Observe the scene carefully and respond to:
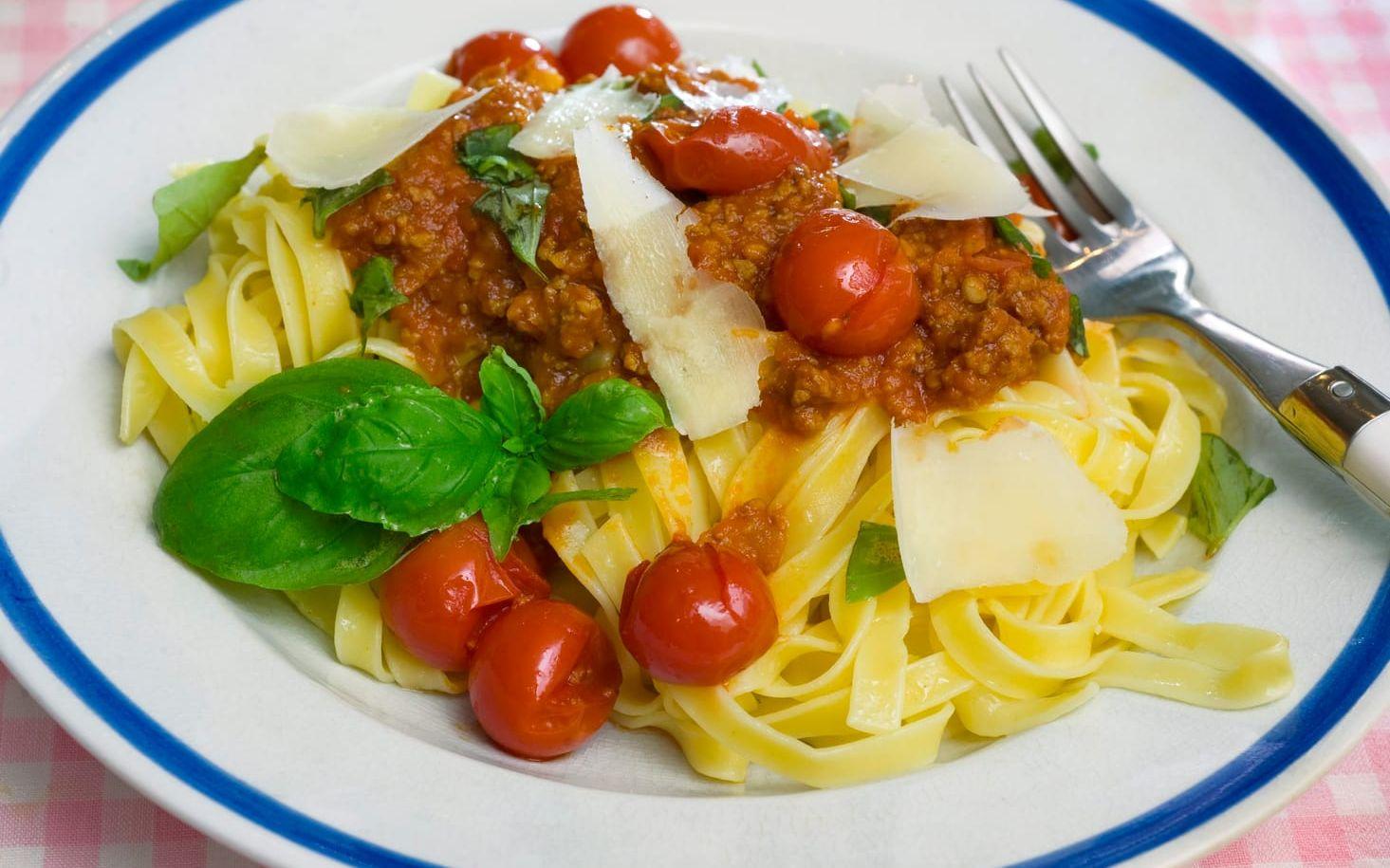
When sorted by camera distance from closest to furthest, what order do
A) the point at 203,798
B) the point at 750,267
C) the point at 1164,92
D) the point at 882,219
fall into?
the point at 203,798
the point at 750,267
the point at 882,219
the point at 1164,92

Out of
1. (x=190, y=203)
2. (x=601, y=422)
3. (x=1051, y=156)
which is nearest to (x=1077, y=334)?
(x=1051, y=156)

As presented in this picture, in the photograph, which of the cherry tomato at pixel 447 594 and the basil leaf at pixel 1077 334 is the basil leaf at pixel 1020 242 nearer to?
the basil leaf at pixel 1077 334

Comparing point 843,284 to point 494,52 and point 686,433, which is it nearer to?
point 686,433

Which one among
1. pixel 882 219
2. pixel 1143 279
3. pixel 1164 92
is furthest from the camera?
pixel 1164 92

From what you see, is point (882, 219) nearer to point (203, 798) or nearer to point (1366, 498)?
point (1366, 498)

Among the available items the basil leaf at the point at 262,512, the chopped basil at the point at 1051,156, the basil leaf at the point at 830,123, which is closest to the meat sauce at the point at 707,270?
the basil leaf at the point at 262,512

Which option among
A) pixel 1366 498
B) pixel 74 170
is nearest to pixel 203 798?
pixel 74 170
